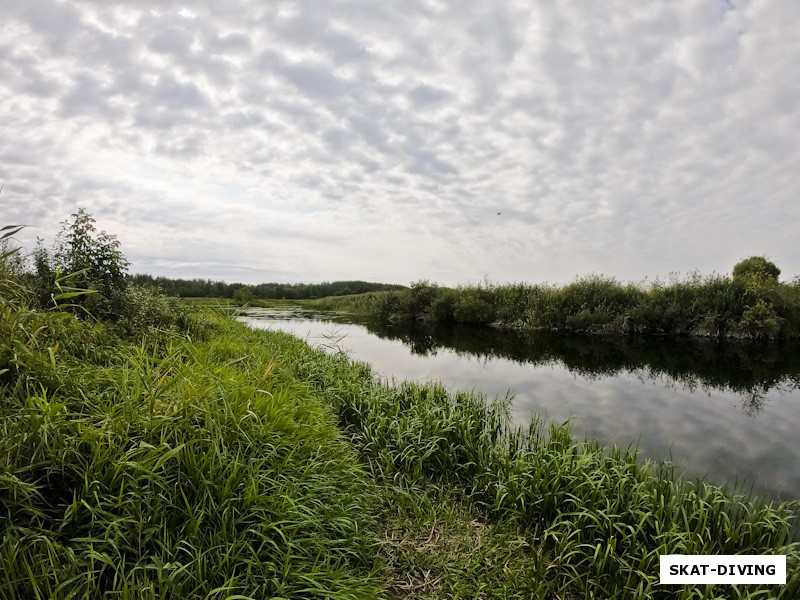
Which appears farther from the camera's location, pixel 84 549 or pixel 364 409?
pixel 364 409

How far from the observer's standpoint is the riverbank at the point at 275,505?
7.44 feet

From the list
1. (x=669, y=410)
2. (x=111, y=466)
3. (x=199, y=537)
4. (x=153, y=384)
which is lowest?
(x=669, y=410)

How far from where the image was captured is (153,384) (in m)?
3.46

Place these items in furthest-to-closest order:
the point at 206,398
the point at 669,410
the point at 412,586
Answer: the point at 669,410, the point at 206,398, the point at 412,586

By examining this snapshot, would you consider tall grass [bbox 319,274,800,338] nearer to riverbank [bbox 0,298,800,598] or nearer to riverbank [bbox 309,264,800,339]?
riverbank [bbox 309,264,800,339]

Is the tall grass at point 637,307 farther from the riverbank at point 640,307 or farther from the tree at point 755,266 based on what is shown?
the tree at point 755,266

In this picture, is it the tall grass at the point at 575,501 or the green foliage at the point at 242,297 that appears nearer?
the tall grass at the point at 575,501

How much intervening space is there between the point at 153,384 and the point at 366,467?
2.48m

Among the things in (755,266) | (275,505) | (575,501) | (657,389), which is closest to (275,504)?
(275,505)

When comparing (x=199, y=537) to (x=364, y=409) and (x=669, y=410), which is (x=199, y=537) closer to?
(x=364, y=409)

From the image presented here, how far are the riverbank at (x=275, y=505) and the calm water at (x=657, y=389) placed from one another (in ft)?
6.51

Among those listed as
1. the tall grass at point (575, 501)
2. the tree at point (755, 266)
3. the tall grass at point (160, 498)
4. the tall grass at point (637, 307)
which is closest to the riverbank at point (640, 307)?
the tall grass at point (637, 307)

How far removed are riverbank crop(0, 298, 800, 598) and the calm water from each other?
1.98m

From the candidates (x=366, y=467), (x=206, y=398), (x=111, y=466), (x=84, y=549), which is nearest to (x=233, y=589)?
(x=84, y=549)
